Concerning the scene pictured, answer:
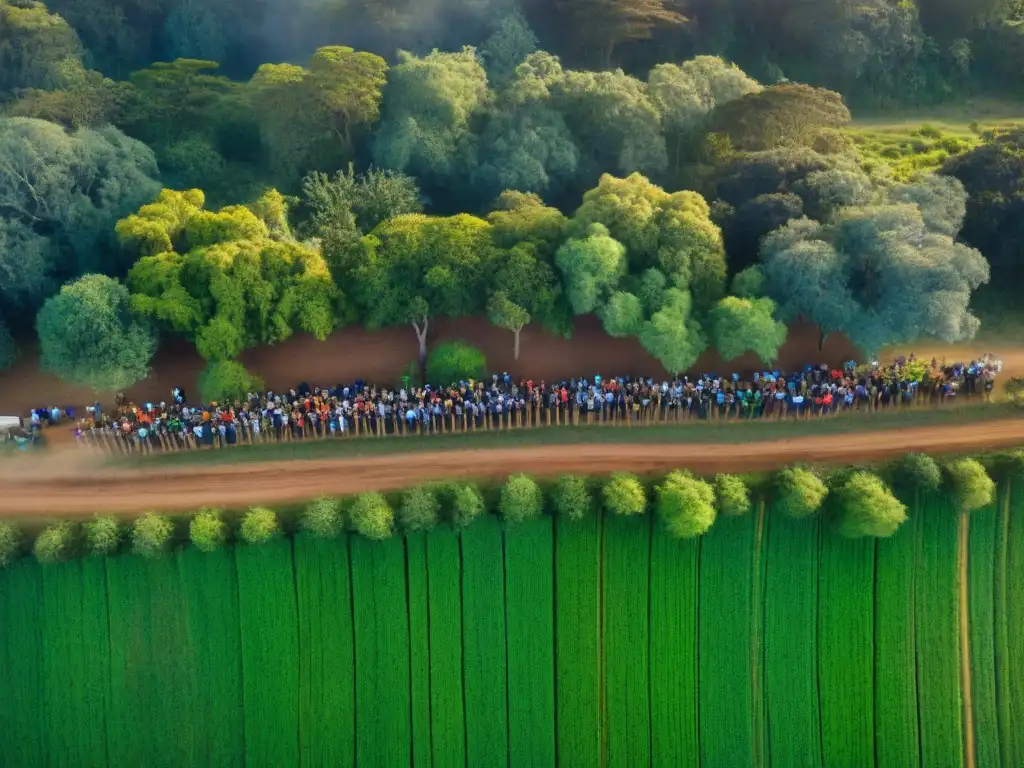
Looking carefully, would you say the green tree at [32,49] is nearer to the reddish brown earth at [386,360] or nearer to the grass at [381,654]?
the reddish brown earth at [386,360]

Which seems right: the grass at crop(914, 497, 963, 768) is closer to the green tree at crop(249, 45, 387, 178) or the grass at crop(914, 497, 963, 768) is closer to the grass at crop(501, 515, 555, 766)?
the grass at crop(501, 515, 555, 766)

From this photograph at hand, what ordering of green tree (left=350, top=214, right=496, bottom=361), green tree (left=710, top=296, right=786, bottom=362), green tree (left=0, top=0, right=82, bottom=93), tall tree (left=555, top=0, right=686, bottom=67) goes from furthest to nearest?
tall tree (left=555, top=0, right=686, bottom=67)
green tree (left=0, top=0, right=82, bottom=93)
green tree (left=350, top=214, right=496, bottom=361)
green tree (left=710, top=296, right=786, bottom=362)

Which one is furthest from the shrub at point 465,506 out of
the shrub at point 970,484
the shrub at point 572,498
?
the shrub at point 970,484

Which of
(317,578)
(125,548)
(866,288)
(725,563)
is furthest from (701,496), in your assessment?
(125,548)

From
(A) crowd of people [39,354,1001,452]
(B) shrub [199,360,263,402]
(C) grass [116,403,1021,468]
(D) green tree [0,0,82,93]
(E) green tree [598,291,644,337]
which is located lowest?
(C) grass [116,403,1021,468]

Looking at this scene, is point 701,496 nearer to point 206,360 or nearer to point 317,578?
point 317,578

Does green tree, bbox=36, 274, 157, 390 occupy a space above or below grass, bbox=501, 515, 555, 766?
above

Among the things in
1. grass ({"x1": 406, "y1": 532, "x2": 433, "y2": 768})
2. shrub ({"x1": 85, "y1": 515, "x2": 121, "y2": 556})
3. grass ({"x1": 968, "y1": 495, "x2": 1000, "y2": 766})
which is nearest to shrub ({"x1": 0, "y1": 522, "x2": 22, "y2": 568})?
shrub ({"x1": 85, "y1": 515, "x2": 121, "y2": 556})
